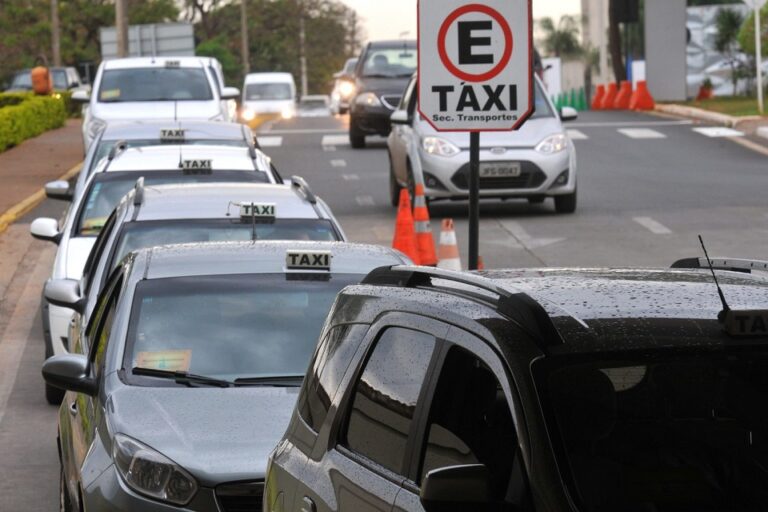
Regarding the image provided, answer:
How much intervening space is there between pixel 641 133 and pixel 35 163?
11.2 metres

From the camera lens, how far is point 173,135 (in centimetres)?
1619

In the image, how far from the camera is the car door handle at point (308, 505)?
4.62 metres

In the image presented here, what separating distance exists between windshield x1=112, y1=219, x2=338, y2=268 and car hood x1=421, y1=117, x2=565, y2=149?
1083cm

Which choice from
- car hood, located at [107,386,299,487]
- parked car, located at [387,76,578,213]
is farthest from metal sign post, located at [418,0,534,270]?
parked car, located at [387,76,578,213]

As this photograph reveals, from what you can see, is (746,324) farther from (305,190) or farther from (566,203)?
(566,203)

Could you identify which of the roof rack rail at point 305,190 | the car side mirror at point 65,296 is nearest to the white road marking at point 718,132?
the roof rack rail at point 305,190

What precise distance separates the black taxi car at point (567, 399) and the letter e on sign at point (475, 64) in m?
5.25

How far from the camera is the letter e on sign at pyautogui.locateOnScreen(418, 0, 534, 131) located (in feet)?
31.6

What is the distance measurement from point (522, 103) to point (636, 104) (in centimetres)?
3330

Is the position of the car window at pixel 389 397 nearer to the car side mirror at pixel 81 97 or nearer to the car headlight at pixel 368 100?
the car side mirror at pixel 81 97

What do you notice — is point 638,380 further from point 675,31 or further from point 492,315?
point 675,31

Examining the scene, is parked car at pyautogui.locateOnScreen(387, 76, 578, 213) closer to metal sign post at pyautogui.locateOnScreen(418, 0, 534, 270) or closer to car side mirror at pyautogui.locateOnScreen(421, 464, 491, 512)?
metal sign post at pyautogui.locateOnScreen(418, 0, 534, 270)

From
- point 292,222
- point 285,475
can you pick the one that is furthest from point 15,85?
point 285,475

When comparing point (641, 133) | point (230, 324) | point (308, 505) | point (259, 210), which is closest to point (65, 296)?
point (259, 210)
